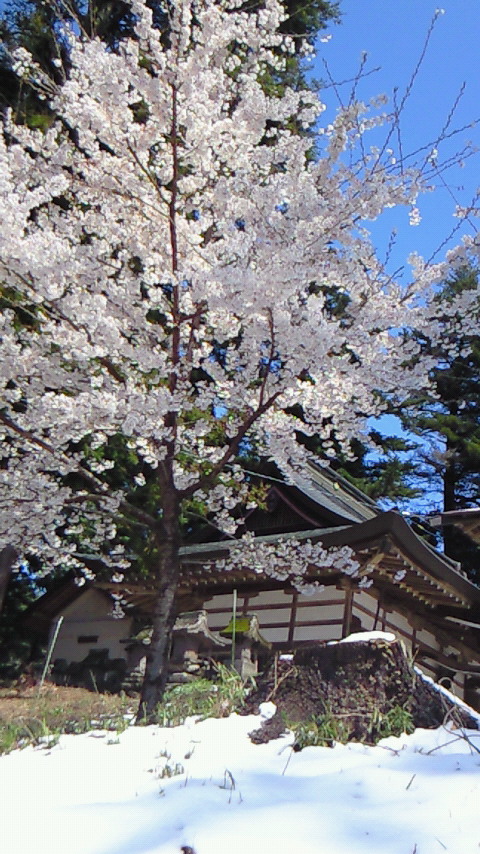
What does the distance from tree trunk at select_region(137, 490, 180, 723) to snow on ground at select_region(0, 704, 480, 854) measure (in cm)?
125

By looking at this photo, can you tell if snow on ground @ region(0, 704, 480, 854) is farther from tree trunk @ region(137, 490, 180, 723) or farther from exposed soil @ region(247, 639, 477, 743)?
tree trunk @ region(137, 490, 180, 723)

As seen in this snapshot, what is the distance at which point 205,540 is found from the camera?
1424cm

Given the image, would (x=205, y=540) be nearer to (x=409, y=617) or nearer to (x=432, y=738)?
(x=409, y=617)

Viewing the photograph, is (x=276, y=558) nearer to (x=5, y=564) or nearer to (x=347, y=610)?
(x=347, y=610)

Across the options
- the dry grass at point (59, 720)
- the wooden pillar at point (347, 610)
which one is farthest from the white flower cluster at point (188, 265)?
the wooden pillar at point (347, 610)

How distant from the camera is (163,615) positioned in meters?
6.54

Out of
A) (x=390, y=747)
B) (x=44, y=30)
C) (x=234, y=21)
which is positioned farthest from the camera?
(x=44, y=30)

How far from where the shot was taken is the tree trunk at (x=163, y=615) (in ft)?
20.0

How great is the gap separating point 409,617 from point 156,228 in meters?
9.01

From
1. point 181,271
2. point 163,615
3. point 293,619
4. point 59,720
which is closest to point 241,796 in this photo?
point 59,720

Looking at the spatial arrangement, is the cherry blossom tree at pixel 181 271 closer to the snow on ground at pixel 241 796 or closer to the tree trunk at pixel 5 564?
Result: the snow on ground at pixel 241 796

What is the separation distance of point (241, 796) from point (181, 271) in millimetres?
4221

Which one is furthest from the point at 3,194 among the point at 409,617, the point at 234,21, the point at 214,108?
the point at 409,617

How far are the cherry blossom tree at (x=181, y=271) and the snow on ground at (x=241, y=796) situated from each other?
168 centimetres
